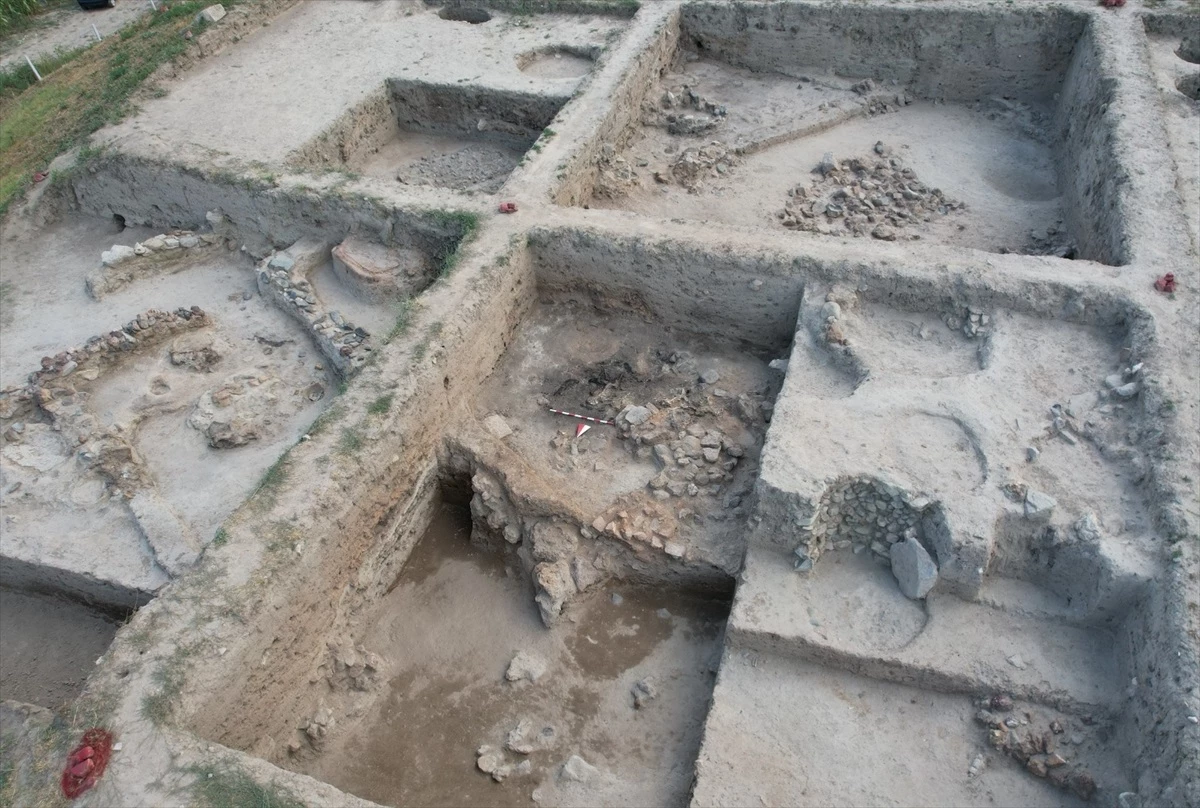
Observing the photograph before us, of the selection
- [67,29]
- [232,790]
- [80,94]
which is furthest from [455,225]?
[67,29]

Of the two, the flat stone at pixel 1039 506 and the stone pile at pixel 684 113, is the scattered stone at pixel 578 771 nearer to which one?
the flat stone at pixel 1039 506

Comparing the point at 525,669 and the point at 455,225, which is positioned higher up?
the point at 455,225

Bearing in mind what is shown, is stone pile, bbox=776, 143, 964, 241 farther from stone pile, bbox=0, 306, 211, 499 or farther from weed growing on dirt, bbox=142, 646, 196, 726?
weed growing on dirt, bbox=142, 646, 196, 726

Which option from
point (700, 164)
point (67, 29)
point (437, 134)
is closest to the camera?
point (700, 164)

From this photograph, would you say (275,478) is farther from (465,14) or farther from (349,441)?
(465,14)

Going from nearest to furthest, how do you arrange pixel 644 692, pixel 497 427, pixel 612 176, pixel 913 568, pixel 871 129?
pixel 913 568 → pixel 644 692 → pixel 497 427 → pixel 612 176 → pixel 871 129

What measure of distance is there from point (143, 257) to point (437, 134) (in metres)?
3.15

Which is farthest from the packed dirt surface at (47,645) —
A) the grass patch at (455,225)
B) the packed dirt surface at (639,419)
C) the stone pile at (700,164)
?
the stone pile at (700,164)

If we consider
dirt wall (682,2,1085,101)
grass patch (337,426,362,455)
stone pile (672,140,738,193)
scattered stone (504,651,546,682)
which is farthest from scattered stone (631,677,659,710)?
dirt wall (682,2,1085,101)

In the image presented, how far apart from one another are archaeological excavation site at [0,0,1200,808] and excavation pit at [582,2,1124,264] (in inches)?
2.9

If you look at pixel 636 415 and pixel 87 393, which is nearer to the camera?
pixel 636 415

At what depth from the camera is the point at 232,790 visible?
3.05 meters

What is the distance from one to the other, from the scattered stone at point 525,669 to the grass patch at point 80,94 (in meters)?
6.41

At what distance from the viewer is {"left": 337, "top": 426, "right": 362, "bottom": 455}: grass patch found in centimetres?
428
